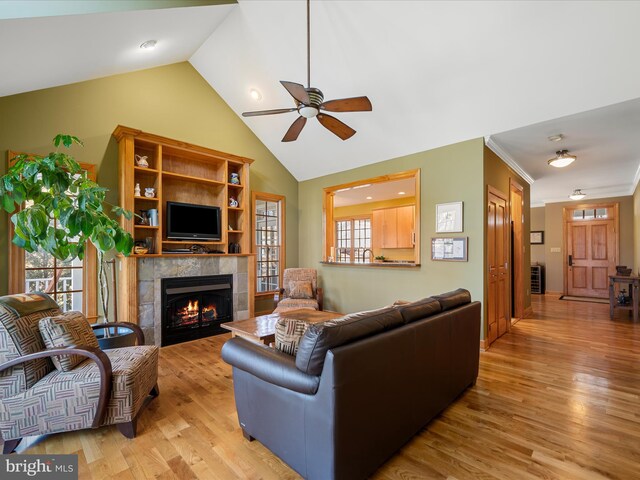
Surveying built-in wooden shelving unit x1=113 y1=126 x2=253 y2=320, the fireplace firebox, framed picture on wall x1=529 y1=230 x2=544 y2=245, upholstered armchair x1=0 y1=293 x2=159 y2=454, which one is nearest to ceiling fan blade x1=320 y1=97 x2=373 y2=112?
built-in wooden shelving unit x1=113 y1=126 x2=253 y2=320

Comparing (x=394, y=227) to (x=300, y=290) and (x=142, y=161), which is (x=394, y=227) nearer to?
(x=300, y=290)

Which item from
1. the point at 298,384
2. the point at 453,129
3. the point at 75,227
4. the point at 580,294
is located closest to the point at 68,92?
the point at 75,227

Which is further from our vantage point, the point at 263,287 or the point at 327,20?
the point at 263,287

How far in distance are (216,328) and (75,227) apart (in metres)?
2.73

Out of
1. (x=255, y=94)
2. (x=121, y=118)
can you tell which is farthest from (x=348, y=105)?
(x=121, y=118)

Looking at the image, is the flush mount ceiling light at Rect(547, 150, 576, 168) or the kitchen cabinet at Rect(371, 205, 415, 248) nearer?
the flush mount ceiling light at Rect(547, 150, 576, 168)

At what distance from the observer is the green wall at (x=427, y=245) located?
396 cm

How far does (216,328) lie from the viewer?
4.72m

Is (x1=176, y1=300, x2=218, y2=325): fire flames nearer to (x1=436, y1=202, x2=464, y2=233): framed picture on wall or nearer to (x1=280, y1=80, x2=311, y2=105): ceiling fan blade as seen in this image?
(x1=280, y1=80, x2=311, y2=105): ceiling fan blade

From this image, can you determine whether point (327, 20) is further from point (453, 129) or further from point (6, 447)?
point (6, 447)

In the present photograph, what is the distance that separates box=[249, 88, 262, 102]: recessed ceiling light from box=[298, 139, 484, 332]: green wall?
1.87m

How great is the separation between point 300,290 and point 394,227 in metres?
3.56

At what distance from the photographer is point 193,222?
460 cm

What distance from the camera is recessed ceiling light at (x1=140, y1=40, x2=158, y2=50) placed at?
11.6 feet
